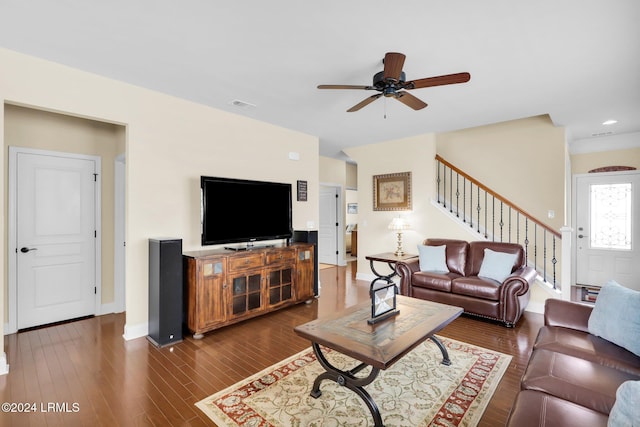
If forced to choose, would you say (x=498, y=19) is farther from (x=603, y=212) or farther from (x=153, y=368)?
(x=603, y=212)

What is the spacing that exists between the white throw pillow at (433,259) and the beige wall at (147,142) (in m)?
2.51

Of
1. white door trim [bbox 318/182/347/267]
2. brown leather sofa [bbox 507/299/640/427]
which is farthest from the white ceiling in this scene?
white door trim [bbox 318/182/347/267]

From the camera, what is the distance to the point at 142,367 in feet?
8.86

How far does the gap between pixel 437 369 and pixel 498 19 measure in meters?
2.77

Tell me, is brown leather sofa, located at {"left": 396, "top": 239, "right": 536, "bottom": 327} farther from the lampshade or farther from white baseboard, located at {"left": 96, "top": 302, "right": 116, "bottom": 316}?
white baseboard, located at {"left": 96, "top": 302, "right": 116, "bottom": 316}

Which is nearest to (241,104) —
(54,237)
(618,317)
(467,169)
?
(54,237)

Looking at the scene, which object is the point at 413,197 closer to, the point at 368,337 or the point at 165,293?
the point at 368,337

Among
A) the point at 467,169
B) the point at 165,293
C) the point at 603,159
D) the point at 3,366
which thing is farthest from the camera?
the point at 467,169

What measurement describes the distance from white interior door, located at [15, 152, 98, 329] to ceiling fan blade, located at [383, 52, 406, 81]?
12.5 ft

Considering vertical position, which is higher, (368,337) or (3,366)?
(368,337)

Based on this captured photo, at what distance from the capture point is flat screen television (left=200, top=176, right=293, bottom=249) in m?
3.66

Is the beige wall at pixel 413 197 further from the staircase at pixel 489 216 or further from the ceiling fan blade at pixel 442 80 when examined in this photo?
the ceiling fan blade at pixel 442 80

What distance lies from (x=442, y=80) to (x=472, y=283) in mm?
2535

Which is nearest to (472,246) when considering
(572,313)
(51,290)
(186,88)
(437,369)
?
(572,313)
